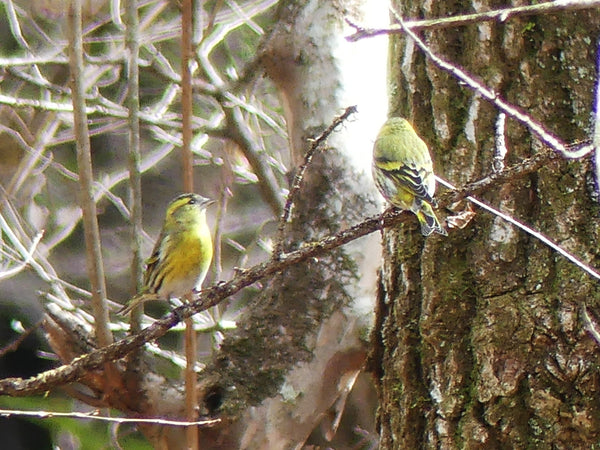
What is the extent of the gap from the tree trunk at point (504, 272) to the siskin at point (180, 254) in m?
1.20

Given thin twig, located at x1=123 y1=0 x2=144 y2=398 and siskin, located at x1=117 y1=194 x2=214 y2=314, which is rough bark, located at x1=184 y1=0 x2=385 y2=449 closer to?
siskin, located at x1=117 y1=194 x2=214 y2=314

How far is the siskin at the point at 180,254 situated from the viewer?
339 centimetres

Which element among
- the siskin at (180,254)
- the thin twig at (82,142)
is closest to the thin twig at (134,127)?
the thin twig at (82,142)

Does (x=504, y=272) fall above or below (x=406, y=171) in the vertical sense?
below

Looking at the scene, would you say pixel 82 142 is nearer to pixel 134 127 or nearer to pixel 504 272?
pixel 134 127

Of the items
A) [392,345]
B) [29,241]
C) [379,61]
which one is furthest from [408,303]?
[29,241]

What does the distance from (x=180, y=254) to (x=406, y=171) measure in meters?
1.17

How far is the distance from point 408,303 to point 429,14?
30.9 inches

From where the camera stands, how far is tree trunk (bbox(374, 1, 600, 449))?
2.12 m

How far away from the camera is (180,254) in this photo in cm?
344

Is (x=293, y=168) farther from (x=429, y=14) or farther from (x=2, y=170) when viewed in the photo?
(x=2, y=170)

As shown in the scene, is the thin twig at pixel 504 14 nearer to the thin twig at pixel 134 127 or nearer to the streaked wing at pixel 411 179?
the streaked wing at pixel 411 179

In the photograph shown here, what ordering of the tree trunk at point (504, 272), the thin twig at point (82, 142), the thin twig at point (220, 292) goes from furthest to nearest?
the thin twig at point (82, 142) < the tree trunk at point (504, 272) < the thin twig at point (220, 292)

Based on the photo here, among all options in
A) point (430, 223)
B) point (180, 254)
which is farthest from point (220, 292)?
point (180, 254)
